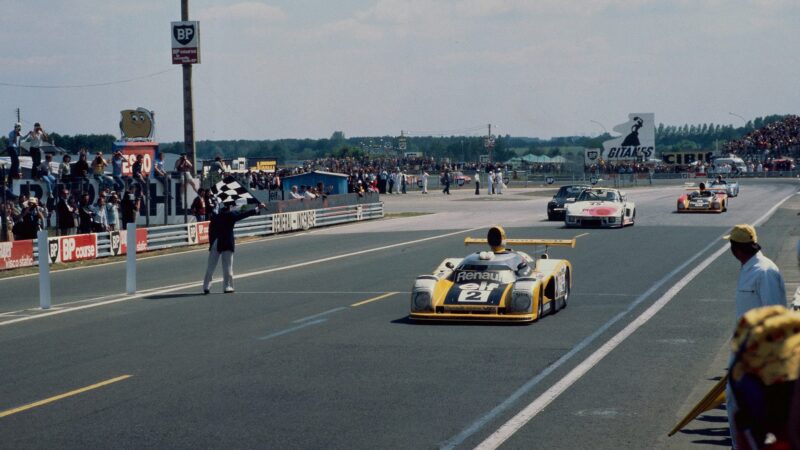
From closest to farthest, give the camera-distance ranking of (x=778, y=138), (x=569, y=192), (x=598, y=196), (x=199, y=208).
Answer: (x=199, y=208) < (x=598, y=196) < (x=569, y=192) < (x=778, y=138)

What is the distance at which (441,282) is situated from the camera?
15641mm

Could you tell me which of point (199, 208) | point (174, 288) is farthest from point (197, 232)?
point (174, 288)

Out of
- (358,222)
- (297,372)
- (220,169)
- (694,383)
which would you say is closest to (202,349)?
(297,372)

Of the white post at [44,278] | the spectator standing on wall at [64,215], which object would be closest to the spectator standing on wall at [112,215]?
the spectator standing on wall at [64,215]

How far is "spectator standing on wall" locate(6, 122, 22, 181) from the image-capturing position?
103 feet

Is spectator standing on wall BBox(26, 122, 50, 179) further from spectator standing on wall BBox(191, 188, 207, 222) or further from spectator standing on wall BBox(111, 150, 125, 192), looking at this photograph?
spectator standing on wall BBox(191, 188, 207, 222)

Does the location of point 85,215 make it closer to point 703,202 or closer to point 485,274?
point 485,274

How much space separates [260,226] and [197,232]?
3853mm

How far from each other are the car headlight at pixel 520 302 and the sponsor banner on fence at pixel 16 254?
48.7 ft

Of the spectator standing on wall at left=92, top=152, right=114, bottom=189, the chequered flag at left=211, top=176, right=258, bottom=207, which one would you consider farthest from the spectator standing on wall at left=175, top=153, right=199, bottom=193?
the chequered flag at left=211, top=176, right=258, bottom=207

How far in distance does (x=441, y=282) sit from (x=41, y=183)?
20305 millimetres

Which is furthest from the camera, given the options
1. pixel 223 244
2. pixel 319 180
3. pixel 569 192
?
pixel 319 180

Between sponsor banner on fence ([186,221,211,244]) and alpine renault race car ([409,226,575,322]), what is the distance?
17.5 metres

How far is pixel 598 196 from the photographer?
3756cm
